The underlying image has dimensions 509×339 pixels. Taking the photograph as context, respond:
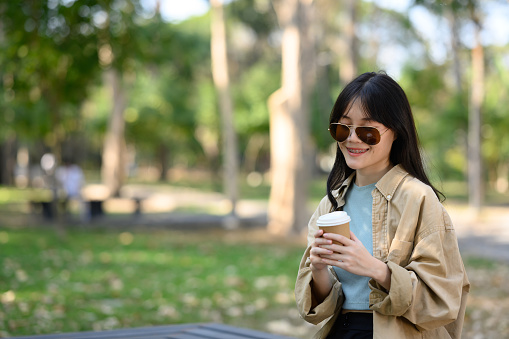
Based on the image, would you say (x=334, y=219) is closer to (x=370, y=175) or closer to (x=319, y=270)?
(x=319, y=270)

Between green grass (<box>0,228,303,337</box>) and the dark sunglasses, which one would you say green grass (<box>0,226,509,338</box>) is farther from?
the dark sunglasses

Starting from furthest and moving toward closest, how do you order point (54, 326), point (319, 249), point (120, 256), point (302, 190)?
point (302, 190), point (120, 256), point (54, 326), point (319, 249)

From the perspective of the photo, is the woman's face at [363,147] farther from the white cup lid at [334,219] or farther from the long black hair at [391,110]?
the white cup lid at [334,219]

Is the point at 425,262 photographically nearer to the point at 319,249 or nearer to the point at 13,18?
the point at 319,249

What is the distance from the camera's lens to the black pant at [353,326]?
237 centimetres

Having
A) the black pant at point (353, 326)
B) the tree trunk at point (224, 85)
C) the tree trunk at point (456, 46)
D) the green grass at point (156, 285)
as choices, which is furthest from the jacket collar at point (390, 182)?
the tree trunk at point (456, 46)

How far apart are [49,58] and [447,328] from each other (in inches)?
456

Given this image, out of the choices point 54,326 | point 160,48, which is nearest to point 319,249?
point 54,326

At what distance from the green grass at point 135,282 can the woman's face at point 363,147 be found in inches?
171

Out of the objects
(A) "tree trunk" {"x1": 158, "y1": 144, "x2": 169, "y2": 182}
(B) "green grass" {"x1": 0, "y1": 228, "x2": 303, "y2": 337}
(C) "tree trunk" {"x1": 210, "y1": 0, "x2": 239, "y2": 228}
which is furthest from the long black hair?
(A) "tree trunk" {"x1": 158, "y1": 144, "x2": 169, "y2": 182}

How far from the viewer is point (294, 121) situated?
15.1 metres

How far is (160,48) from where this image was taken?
16.6 m

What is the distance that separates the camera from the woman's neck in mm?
2477

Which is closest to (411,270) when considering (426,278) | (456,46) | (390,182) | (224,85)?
(426,278)
